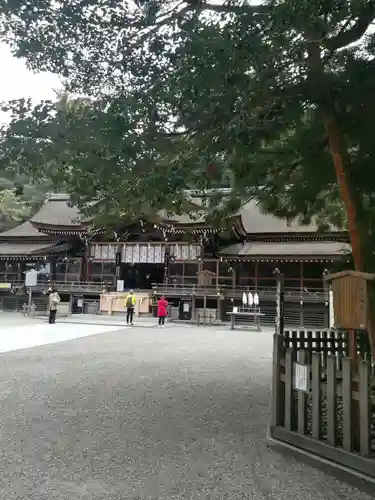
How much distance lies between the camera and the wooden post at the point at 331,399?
10.4ft

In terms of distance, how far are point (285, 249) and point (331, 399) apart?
1761 cm

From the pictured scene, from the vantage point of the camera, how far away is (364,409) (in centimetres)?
295

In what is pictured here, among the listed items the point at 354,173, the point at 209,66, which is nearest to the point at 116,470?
the point at 209,66

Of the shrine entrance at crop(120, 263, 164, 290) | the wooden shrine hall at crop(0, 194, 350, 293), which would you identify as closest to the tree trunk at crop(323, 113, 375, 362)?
the wooden shrine hall at crop(0, 194, 350, 293)

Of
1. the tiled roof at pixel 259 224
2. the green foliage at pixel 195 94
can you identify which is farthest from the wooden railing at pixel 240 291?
the green foliage at pixel 195 94

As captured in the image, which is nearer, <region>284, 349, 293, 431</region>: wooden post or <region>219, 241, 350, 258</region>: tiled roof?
<region>284, 349, 293, 431</region>: wooden post

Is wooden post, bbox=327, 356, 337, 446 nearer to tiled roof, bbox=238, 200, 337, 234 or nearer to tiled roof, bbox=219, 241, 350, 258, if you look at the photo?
tiled roof, bbox=219, 241, 350, 258

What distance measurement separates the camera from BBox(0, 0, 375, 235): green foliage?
3520 millimetres

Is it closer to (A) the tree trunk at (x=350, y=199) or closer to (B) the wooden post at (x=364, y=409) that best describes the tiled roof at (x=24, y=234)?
(A) the tree trunk at (x=350, y=199)

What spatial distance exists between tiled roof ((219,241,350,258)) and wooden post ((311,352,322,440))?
16.3 metres

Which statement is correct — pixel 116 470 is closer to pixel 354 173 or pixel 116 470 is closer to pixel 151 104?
pixel 151 104

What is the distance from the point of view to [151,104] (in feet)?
12.5

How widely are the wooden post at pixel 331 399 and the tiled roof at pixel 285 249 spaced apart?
16.4 metres

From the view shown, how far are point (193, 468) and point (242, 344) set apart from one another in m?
9.06
